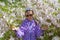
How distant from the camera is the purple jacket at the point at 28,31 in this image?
2686 mm

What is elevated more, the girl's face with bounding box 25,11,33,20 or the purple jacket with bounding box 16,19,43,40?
the girl's face with bounding box 25,11,33,20

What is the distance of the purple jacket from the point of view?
269 centimetres

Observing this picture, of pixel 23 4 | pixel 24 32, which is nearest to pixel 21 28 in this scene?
pixel 24 32

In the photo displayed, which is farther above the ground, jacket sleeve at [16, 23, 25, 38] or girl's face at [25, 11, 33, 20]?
girl's face at [25, 11, 33, 20]

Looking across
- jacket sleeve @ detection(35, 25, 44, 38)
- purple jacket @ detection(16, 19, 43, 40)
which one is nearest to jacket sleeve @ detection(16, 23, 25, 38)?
purple jacket @ detection(16, 19, 43, 40)

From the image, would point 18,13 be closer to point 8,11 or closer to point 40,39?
point 8,11

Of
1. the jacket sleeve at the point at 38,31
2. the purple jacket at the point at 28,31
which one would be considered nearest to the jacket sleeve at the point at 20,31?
the purple jacket at the point at 28,31

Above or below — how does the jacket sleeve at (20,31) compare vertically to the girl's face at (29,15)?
below

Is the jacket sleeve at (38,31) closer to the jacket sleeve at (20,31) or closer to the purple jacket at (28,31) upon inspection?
the purple jacket at (28,31)

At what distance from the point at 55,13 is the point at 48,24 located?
0.11m

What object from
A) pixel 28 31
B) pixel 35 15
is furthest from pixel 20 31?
pixel 35 15

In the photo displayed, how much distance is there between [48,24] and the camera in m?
2.76

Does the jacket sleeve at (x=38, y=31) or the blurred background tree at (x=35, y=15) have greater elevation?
the blurred background tree at (x=35, y=15)

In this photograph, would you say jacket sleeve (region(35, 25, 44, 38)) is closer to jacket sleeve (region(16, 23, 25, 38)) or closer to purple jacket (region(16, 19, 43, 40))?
purple jacket (region(16, 19, 43, 40))
